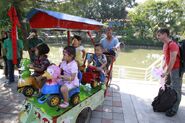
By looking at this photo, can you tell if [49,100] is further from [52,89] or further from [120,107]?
[120,107]

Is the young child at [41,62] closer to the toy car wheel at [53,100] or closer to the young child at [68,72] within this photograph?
the young child at [68,72]

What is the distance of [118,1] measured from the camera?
3434cm

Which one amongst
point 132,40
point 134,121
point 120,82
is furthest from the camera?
point 132,40

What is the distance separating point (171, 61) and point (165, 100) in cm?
83

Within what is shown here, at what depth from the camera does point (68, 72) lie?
2.81 meters

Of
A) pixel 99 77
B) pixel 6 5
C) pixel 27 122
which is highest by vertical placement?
pixel 6 5

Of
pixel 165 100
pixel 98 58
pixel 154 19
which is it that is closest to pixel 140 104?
pixel 165 100

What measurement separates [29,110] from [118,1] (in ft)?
111

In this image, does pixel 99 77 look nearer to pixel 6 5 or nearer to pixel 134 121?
pixel 134 121

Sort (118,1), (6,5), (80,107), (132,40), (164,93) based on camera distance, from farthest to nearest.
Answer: (118,1) < (132,40) < (6,5) < (164,93) < (80,107)

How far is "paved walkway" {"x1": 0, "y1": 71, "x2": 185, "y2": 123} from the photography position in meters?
3.50

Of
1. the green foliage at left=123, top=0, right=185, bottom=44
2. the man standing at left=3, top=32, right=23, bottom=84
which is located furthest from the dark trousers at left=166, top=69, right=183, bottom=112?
the green foliage at left=123, top=0, right=185, bottom=44

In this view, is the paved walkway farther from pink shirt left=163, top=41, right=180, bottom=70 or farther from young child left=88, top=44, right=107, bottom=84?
pink shirt left=163, top=41, right=180, bottom=70

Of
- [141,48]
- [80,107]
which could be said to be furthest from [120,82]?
[141,48]
